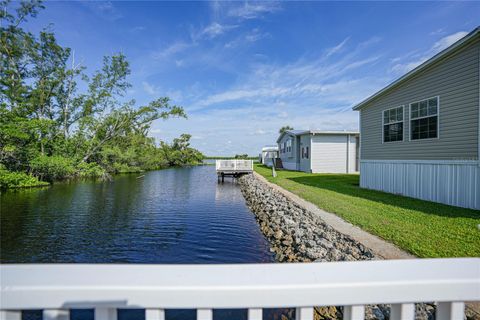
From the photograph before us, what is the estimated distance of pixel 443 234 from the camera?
4.84 meters

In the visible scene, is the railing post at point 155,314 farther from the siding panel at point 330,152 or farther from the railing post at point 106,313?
the siding panel at point 330,152

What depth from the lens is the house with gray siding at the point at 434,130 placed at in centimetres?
675

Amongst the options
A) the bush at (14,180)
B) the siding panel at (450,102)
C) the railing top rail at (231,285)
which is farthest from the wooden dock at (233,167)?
the railing top rail at (231,285)

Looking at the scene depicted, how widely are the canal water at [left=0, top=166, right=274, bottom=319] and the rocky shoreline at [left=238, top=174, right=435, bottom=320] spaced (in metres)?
0.40

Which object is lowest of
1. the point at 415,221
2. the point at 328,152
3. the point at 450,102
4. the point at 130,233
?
the point at 130,233

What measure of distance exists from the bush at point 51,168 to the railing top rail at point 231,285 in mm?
20757

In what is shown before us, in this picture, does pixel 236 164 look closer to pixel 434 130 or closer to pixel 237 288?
pixel 434 130

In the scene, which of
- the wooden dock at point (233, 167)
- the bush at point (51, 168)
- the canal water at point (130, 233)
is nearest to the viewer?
the canal water at point (130, 233)

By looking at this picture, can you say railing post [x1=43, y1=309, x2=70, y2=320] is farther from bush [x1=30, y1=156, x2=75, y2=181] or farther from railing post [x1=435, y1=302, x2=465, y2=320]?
bush [x1=30, y1=156, x2=75, y2=181]

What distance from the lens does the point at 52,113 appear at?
21.8m

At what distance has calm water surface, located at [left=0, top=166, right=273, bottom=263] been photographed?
18.1 ft

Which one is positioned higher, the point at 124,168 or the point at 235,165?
the point at 235,165

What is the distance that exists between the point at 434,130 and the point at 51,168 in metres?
22.8

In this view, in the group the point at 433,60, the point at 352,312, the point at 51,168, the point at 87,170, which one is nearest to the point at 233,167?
the point at 87,170
